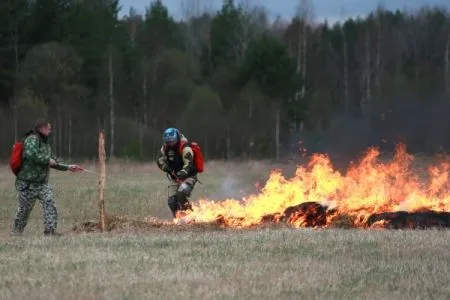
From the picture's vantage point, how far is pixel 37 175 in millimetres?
13000

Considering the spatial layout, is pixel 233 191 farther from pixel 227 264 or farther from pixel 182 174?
pixel 227 264

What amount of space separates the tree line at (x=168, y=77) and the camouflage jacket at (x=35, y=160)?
79.3ft

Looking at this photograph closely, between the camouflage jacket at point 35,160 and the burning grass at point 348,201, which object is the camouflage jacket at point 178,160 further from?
the camouflage jacket at point 35,160

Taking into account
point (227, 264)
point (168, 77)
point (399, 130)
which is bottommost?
point (227, 264)

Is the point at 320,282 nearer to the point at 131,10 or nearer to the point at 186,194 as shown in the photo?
the point at 186,194

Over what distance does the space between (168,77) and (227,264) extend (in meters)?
42.2

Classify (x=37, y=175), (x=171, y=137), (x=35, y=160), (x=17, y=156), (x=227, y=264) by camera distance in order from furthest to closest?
(x=171, y=137), (x=37, y=175), (x=17, y=156), (x=35, y=160), (x=227, y=264)

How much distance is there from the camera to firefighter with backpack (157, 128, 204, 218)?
14414 mm

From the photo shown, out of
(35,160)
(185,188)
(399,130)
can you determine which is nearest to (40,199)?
(35,160)

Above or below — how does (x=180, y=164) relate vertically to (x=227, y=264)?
above

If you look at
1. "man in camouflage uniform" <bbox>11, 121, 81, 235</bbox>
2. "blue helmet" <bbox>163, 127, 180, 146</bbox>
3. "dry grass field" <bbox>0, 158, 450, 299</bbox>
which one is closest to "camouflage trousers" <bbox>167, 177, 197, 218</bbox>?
"blue helmet" <bbox>163, 127, 180, 146</bbox>

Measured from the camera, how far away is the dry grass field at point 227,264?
8.18m

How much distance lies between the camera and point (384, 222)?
546 inches

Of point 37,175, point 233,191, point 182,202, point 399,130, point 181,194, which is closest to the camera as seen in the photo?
point 37,175
